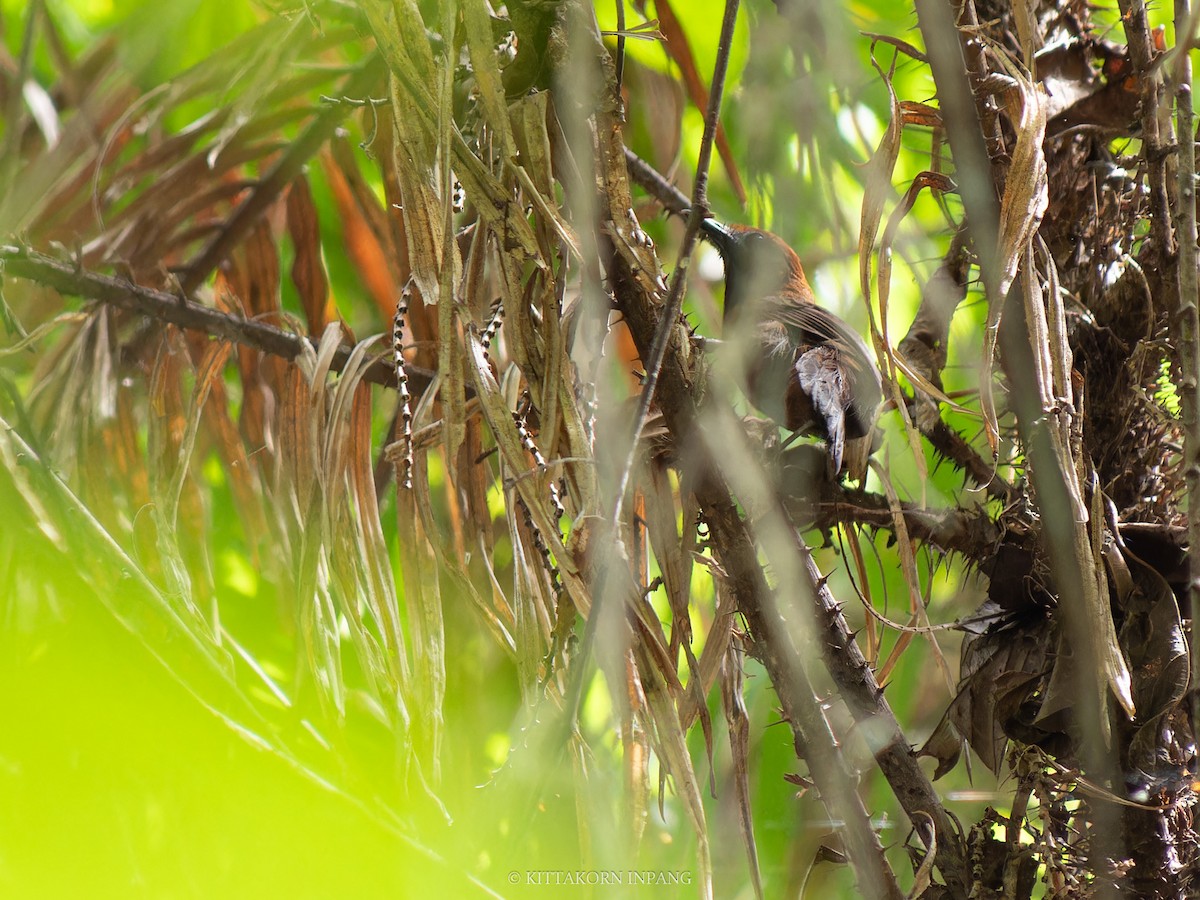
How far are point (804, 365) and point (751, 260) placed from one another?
228 mm

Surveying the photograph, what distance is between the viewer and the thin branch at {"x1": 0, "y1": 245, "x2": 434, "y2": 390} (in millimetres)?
886

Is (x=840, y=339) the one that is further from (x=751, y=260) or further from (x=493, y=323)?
(x=493, y=323)

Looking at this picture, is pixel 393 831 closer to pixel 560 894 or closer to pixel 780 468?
pixel 560 894

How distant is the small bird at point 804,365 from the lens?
2.79 feet

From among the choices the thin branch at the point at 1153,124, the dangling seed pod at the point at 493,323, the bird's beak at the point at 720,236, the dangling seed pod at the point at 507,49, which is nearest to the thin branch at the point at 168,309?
the dangling seed pod at the point at 493,323

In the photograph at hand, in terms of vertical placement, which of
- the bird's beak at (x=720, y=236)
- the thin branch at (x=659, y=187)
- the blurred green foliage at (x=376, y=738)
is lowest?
the blurred green foliage at (x=376, y=738)

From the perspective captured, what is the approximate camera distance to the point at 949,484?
1.16 meters

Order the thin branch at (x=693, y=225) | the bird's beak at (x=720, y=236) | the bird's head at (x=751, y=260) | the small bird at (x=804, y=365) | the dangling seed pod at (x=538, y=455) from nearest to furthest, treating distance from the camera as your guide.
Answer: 1. the thin branch at (x=693, y=225)
2. the dangling seed pod at (x=538, y=455)
3. the small bird at (x=804, y=365)
4. the bird's head at (x=751, y=260)
5. the bird's beak at (x=720, y=236)

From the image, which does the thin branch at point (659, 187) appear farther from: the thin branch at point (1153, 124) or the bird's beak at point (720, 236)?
the thin branch at point (1153, 124)

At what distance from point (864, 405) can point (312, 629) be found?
52 centimetres

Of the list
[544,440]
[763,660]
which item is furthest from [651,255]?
[763,660]

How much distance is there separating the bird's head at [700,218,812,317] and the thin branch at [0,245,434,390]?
385 mm

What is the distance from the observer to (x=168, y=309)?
0.92 metres

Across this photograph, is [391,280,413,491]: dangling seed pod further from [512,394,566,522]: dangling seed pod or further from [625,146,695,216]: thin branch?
[625,146,695,216]: thin branch
